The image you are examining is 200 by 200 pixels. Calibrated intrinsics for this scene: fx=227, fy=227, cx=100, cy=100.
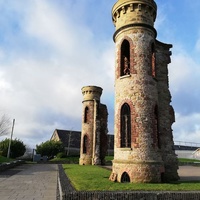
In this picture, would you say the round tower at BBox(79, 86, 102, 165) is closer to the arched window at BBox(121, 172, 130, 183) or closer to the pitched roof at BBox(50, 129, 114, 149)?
the arched window at BBox(121, 172, 130, 183)

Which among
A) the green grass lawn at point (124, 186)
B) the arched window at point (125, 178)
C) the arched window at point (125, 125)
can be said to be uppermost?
the arched window at point (125, 125)

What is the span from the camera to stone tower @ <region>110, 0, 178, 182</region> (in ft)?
41.4

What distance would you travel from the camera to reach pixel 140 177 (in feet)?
39.6

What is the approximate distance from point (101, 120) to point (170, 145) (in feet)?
54.4

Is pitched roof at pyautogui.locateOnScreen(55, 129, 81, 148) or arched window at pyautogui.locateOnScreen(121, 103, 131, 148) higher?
pitched roof at pyautogui.locateOnScreen(55, 129, 81, 148)

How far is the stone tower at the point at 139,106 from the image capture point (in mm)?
12633

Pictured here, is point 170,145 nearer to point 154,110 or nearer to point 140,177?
point 154,110

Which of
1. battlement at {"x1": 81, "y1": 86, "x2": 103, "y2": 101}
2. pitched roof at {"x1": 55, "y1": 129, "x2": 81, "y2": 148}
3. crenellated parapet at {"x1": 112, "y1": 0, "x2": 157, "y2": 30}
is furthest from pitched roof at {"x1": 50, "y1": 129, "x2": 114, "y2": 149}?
crenellated parapet at {"x1": 112, "y1": 0, "x2": 157, "y2": 30}

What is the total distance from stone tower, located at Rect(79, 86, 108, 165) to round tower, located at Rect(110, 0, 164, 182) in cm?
1658

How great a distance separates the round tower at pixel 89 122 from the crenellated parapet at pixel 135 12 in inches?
692

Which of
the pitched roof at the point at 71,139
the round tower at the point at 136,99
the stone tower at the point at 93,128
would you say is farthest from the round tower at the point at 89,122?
the pitched roof at the point at 71,139

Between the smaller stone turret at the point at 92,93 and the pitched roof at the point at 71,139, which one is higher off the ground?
the smaller stone turret at the point at 92,93

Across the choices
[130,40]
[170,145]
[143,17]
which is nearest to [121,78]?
[130,40]

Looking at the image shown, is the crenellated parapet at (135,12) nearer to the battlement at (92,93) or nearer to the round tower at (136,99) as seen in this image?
the round tower at (136,99)
